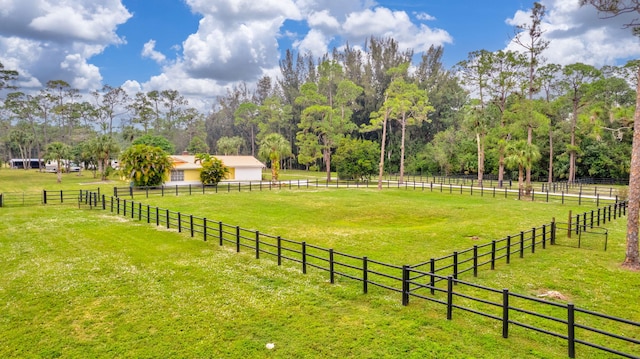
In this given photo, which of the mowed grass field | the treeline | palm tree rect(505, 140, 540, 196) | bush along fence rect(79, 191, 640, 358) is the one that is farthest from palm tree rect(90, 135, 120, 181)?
palm tree rect(505, 140, 540, 196)

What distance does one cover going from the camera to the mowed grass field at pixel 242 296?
25.2 ft

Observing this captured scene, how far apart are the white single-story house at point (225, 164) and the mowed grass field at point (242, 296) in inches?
1111

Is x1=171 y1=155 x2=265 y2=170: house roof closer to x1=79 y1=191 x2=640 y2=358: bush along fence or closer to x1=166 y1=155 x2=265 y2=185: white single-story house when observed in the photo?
x1=166 y1=155 x2=265 y2=185: white single-story house

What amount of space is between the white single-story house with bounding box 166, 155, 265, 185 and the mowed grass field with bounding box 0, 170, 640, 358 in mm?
28216

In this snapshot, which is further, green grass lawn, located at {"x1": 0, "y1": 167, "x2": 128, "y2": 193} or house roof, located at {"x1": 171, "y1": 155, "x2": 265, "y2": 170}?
house roof, located at {"x1": 171, "y1": 155, "x2": 265, "y2": 170}

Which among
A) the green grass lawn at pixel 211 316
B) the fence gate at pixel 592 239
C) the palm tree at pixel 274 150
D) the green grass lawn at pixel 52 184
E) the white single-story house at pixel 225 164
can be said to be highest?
the palm tree at pixel 274 150

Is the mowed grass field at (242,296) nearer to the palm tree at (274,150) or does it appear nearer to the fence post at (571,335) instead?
the fence post at (571,335)

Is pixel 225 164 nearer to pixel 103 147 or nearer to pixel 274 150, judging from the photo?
pixel 274 150

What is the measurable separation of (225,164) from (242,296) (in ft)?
152

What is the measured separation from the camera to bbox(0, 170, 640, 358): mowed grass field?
7688 mm

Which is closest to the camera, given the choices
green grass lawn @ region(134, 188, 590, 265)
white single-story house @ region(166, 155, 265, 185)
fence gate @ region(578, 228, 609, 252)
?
fence gate @ region(578, 228, 609, 252)

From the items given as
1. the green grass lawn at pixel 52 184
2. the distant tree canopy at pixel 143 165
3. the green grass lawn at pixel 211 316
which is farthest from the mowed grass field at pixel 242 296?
the green grass lawn at pixel 52 184

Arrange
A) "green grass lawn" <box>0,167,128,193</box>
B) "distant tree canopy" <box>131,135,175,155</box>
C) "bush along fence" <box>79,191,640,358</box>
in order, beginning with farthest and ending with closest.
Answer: "distant tree canopy" <box>131,135,175,155</box> < "green grass lawn" <box>0,167,128,193</box> < "bush along fence" <box>79,191,640,358</box>

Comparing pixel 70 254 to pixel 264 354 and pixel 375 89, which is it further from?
pixel 375 89
